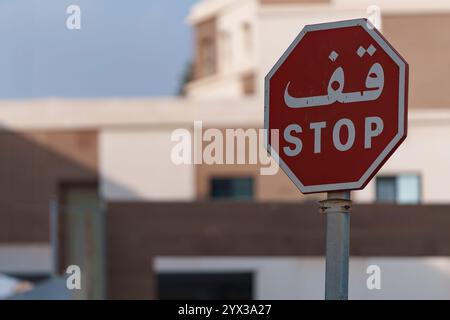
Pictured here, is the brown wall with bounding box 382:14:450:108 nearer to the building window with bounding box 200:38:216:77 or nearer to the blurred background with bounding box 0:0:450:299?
the blurred background with bounding box 0:0:450:299

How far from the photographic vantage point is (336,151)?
4.32m

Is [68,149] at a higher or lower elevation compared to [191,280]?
higher

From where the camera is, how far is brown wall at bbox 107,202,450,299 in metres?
26.7

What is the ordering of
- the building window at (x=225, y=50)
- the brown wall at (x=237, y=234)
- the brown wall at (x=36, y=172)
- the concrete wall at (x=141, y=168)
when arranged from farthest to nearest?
the building window at (x=225, y=50), the brown wall at (x=36, y=172), the concrete wall at (x=141, y=168), the brown wall at (x=237, y=234)

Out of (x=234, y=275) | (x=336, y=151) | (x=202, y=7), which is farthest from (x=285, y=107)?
(x=202, y=7)

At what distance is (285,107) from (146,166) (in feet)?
114

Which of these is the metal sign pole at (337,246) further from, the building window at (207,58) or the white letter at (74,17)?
the building window at (207,58)

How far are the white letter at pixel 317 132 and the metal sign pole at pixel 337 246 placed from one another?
0.22 metres

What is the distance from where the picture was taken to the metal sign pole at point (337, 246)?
4.23m

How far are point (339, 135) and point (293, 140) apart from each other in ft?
0.71

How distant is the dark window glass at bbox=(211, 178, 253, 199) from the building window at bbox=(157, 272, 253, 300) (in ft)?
10.1

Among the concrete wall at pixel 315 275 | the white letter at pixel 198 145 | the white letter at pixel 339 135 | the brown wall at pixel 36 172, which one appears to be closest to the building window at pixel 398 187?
the concrete wall at pixel 315 275

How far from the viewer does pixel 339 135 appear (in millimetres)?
4301

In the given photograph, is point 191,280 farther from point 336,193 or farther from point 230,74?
point 336,193
